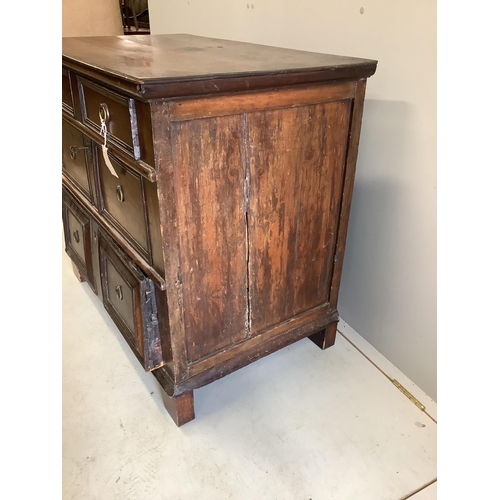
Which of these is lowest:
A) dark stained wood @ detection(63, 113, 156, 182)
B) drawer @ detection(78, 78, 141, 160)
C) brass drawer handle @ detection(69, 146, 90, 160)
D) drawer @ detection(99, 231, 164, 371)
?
drawer @ detection(99, 231, 164, 371)

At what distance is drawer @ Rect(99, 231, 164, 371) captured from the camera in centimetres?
110

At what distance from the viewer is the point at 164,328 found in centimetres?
111

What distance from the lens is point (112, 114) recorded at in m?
0.97

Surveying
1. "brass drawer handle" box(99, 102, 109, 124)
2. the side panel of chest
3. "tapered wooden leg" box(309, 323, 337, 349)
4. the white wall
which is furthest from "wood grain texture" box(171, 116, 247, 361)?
the white wall

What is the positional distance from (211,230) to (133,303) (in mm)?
284

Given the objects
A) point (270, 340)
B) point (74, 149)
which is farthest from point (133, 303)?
point (74, 149)

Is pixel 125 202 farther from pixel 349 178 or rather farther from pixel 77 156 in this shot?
pixel 349 178

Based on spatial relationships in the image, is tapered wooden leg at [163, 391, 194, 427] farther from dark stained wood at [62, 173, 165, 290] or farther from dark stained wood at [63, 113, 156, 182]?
dark stained wood at [63, 113, 156, 182]

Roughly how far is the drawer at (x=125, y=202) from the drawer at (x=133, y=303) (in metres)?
0.07

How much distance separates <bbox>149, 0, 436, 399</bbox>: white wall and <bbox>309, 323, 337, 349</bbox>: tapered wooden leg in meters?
0.11

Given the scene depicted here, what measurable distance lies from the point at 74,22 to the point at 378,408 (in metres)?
2.53

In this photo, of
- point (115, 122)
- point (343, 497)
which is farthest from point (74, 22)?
point (343, 497)

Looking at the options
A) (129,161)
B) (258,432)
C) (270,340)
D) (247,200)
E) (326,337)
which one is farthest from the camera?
(326,337)

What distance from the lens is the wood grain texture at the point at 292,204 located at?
1022 millimetres
